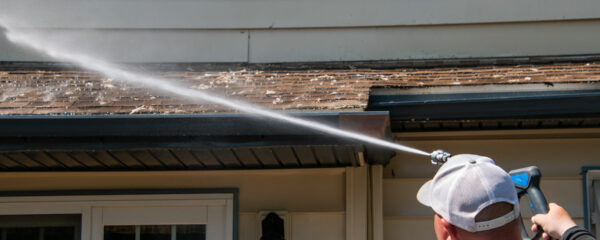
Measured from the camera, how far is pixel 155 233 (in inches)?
224

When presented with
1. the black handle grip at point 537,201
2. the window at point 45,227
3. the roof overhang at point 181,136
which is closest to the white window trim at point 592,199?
the roof overhang at point 181,136

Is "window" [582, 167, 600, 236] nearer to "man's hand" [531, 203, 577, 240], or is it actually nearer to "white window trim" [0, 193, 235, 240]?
"white window trim" [0, 193, 235, 240]

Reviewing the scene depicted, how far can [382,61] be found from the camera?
6.34 metres

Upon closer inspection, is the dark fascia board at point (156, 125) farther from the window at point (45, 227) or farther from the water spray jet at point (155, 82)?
the window at point (45, 227)

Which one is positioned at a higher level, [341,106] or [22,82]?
[22,82]

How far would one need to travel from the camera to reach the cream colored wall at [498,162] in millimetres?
5535

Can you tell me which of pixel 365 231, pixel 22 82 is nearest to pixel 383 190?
pixel 365 231

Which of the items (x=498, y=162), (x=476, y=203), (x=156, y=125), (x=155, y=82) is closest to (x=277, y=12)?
(x=155, y=82)

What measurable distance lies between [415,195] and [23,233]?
9.90ft

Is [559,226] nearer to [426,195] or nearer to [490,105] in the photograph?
[426,195]

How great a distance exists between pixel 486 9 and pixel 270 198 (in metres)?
2.47

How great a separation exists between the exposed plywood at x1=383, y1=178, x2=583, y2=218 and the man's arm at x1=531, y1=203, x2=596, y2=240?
3.22 m

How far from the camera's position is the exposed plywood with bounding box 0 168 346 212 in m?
5.59

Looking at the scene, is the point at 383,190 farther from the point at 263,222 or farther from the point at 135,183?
the point at 135,183
